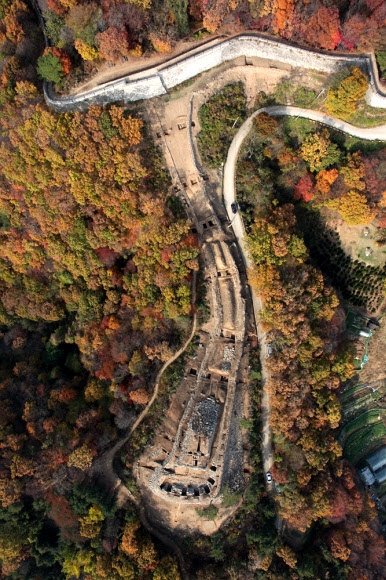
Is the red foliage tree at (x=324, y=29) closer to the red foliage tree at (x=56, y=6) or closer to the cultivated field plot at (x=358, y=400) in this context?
the red foliage tree at (x=56, y=6)

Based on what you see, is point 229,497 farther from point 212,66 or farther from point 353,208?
point 212,66

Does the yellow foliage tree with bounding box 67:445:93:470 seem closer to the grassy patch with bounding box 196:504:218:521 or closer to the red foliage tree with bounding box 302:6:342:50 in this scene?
the grassy patch with bounding box 196:504:218:521

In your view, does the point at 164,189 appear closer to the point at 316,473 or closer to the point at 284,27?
the point at 284,27

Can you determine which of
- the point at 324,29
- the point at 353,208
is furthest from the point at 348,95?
the point at 353,208

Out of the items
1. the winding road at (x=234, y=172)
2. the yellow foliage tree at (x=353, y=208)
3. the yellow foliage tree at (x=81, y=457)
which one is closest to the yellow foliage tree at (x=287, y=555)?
the winding road at (x=234, y=172)

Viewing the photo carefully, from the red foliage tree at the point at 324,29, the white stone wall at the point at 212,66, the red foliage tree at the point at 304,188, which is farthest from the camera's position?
the red foliage tree at the point at 304,188

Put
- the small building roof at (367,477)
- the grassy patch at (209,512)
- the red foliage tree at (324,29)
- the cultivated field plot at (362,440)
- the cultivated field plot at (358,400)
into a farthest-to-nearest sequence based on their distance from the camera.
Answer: the cultivated field plot at (362,440) → the cultivated field plot at (358,400) → the small building roof at (367,477) → the grassy patch at (209,512) → the red foliage tree at (324,29)

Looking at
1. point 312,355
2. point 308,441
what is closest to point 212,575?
point 308,441
